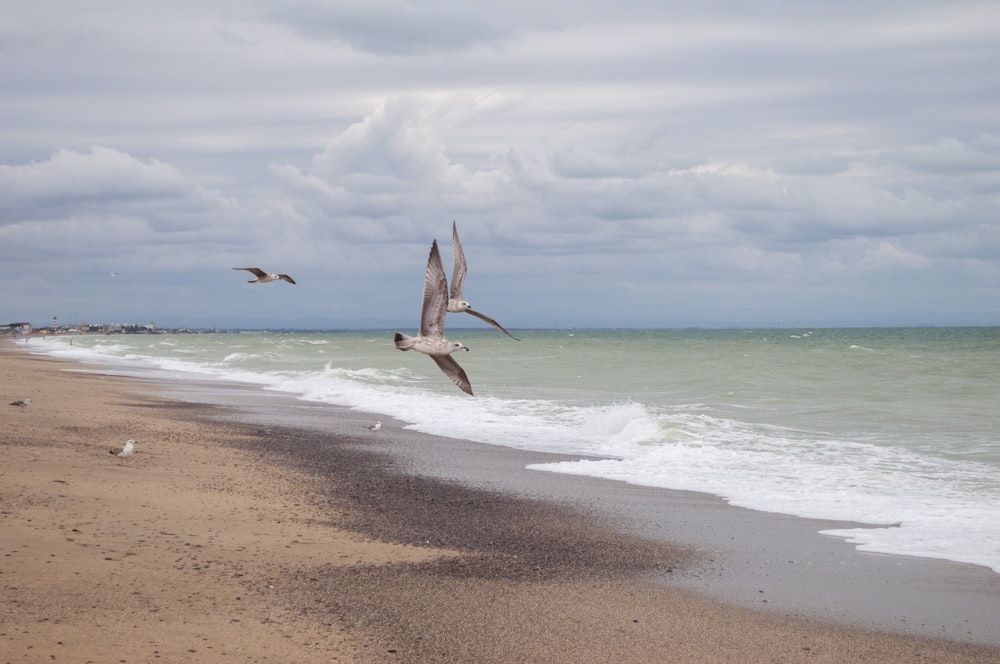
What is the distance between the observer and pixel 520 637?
7.58 meters

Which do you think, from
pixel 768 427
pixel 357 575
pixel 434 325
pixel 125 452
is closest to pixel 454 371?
pixel 434 325

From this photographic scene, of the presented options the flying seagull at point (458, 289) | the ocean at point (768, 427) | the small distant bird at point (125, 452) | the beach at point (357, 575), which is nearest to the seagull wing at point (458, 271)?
the flying seagull at point (458, 289)

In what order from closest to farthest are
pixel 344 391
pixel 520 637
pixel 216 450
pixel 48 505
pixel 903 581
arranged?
A: pixel 520 637, pixel 903 581, pixel 48 505, pixel 216 450, pixel 344 391

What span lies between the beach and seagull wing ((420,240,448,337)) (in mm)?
2770

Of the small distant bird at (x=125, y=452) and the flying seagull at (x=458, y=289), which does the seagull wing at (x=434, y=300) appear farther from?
the small distant bird at (x=125, y=452)

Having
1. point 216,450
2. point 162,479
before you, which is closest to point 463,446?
point 216,450

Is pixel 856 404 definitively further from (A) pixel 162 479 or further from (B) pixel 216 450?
(A) pixel 162 479

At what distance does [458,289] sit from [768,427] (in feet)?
56.5

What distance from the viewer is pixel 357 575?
9062 millimetres

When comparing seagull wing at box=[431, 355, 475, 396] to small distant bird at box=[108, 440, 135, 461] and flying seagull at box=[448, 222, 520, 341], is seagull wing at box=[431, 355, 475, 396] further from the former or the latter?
small distant bird at box=[108, 440, 135, 461]

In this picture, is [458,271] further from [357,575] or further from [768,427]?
[768,427]

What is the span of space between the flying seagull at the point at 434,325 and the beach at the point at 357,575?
2.71m

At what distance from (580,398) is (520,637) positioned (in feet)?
74.3

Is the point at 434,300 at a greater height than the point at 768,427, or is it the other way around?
the point at 434,300
